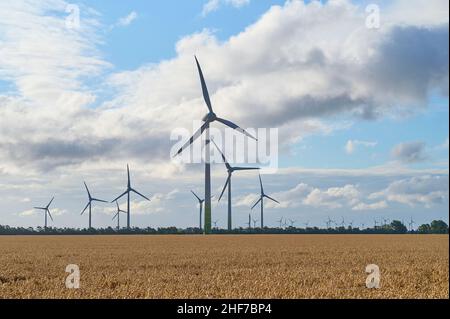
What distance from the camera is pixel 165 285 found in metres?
20.8

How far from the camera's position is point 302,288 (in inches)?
777

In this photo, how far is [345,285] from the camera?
70.3 feet

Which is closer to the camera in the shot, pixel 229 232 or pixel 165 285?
pixel 165 285

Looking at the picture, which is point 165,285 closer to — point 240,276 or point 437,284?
point 240,276
